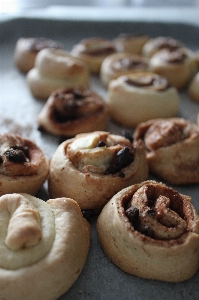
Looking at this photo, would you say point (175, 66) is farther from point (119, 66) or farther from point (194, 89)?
point (119, 66)

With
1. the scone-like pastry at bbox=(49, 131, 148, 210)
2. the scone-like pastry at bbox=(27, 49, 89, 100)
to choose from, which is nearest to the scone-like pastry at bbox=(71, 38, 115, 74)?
the scone-like pastry at bbox=(27, 49, 89, 100)

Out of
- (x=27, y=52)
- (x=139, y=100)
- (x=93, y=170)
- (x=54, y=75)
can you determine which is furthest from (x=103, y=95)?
(x=93, y=170)

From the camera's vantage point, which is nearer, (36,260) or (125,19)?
(36,260)

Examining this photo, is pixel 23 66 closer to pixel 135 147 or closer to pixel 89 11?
pixel 89 11

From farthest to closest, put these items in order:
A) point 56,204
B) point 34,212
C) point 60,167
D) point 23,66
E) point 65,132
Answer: point 23,66 → point 65,132 → point 60,167 → point 56,204 → point 34,212

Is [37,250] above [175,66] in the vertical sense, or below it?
above

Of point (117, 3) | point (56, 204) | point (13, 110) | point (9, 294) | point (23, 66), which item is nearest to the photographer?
point (9, 294)

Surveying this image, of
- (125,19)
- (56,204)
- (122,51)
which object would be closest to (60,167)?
(56,204)

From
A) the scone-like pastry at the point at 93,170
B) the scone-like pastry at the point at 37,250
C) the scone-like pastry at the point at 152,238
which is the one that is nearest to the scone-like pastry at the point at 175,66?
the scone-like pastry at the point at 93,170
